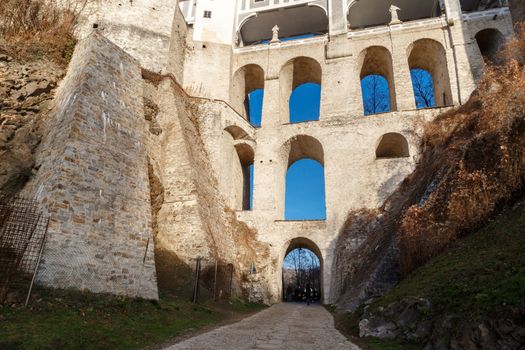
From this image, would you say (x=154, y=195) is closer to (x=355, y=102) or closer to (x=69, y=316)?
(x=69, y=316)

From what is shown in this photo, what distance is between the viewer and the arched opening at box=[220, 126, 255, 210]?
63.4 feet

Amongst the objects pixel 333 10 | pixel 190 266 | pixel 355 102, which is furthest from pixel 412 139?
pixel 190 266

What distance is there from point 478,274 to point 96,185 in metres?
9.14

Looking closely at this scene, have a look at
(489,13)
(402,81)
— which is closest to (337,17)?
(402,81)

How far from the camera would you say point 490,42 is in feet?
74.7

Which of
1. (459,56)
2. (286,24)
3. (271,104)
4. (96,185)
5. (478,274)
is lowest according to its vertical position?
(478,274)

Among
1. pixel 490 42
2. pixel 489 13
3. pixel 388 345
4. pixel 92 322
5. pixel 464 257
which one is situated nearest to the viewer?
pixel 388 345

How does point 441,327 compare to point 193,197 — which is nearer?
point 441,327

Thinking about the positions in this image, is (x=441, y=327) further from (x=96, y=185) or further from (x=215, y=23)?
(x=215, y=23)

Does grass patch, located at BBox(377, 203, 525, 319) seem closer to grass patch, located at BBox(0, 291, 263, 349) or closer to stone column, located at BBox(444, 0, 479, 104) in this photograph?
grass patch, located at BBox(0, 291, 263, 349)

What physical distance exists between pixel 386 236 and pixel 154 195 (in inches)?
341

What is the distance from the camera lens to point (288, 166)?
912 inches

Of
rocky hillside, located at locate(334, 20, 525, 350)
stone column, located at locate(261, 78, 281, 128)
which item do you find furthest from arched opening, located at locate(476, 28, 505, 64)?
stone column, located at locate(261, 78, 281, 128)

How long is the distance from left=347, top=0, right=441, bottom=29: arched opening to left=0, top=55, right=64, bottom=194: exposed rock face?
68.3 ft
